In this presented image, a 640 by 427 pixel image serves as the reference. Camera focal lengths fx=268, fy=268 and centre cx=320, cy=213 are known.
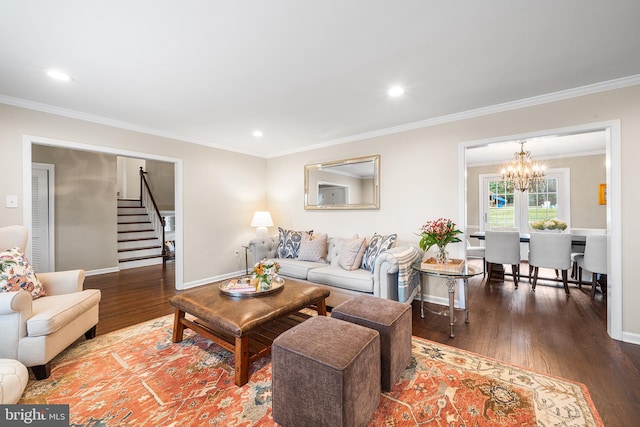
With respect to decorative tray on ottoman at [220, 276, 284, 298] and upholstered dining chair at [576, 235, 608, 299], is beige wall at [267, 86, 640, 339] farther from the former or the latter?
decorative tray on ottoman at [220, 276, 284, 298]

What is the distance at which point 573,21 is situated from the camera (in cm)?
169

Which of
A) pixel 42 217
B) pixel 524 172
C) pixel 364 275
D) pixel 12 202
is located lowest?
pixel 364 275

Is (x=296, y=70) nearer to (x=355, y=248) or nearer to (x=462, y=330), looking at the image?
(x=355, y=248)

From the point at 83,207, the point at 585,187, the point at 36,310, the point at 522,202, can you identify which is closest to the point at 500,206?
the point at 522,202

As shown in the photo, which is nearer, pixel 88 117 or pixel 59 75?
pixel 59 75

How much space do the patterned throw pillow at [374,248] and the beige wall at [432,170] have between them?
0.41m

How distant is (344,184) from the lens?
14.0 ft

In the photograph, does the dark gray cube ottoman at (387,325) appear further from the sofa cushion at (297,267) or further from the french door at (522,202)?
the french door at (522,202)

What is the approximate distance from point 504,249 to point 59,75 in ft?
19.1

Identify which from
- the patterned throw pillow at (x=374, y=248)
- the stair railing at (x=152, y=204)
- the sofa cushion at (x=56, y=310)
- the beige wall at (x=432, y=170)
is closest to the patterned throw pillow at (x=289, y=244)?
the beige wall at (x=432, y=170)

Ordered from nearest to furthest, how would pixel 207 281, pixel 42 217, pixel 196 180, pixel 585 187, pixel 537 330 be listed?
pixel 537 330 < pixel 196 180 < pixel 207 281 < pixel 42 217 < pixel 585 187

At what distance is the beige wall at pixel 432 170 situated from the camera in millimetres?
2410

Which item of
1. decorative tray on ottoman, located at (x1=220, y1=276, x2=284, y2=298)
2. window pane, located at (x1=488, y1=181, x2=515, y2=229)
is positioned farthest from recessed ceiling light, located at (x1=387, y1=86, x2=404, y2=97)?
window pane, located at (x1=488, y1=181, x2=515, y2=229)

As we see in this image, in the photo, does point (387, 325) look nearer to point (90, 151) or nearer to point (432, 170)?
point (432, 170)
